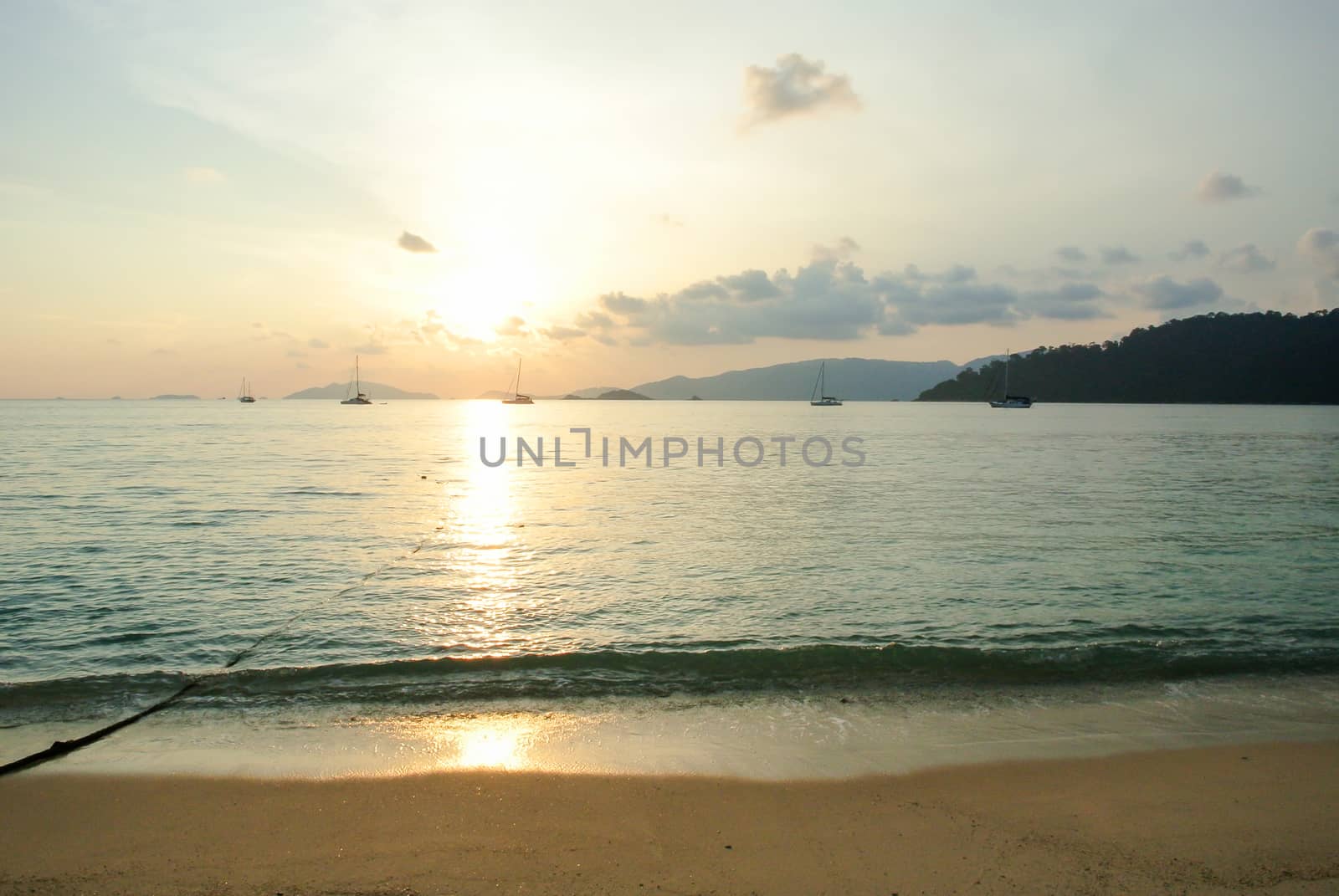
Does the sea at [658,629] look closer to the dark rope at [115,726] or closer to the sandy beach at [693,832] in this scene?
the dark rope at [115,726]

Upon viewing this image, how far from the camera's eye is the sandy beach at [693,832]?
5469mm

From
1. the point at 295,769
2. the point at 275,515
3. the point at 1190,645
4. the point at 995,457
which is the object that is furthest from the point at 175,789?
the point at 995,457

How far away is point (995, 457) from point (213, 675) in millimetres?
50916

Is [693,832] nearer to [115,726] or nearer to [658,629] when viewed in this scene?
[658,629]

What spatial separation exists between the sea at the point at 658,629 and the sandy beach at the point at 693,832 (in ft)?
1.70

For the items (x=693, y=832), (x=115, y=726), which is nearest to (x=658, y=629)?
(x=693, y=832)

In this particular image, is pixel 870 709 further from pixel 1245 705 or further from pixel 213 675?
pixel 213 675

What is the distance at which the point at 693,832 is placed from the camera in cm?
616

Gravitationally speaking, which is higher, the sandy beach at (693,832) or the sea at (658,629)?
the sandy beach at (693,832)

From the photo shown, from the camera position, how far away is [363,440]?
7831cm

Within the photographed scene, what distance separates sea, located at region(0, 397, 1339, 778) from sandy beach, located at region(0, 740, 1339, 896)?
20.4 inches

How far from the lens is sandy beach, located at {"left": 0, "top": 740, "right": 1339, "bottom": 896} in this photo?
547 centimetres

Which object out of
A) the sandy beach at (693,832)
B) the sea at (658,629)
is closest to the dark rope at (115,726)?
the sea at (658,629)

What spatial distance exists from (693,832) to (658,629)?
6380 millimetres
